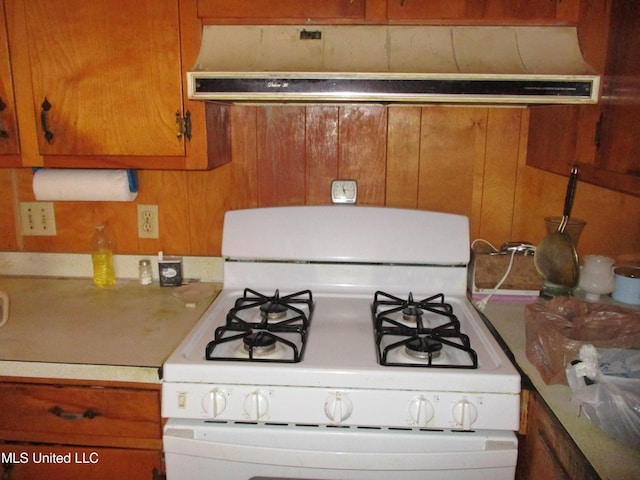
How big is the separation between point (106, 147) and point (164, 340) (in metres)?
0.57

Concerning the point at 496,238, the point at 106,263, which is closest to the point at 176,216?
the point at 106,263

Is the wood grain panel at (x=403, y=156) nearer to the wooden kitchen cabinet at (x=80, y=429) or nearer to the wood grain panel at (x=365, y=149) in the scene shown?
the wood grain panel at (x=365, y=149)

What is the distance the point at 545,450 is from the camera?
110cm

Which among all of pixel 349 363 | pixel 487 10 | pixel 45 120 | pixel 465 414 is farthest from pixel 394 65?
pixel 45 120

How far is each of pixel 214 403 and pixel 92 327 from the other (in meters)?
0.51

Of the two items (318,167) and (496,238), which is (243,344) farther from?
(496,238)

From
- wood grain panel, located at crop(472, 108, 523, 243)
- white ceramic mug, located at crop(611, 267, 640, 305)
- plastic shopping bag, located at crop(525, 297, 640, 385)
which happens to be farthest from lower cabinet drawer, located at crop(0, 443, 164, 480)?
white ceramic mug, located at crop(611, 267, 640, 305)

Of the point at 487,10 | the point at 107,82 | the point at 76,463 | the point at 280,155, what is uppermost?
the point at 487,10

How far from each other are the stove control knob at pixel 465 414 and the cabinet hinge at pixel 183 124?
101cm

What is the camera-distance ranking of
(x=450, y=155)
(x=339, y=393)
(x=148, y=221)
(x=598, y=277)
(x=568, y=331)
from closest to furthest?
1. (x=339, y=393)
2. (x=568, y=331)
3. (x=598, y=277)
4. (x=450, y=155)
5. (x=148, y=221)

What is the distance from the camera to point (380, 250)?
168cm

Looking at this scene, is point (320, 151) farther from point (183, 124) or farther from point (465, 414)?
point (465, 414)

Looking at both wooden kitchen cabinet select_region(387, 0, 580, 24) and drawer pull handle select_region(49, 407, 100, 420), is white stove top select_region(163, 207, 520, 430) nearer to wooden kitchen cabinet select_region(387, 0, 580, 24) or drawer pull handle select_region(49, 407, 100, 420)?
drawer pull handle select_region(49, 407, 100, 420)

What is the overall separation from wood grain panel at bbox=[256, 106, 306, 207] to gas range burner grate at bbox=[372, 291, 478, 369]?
0.49m
